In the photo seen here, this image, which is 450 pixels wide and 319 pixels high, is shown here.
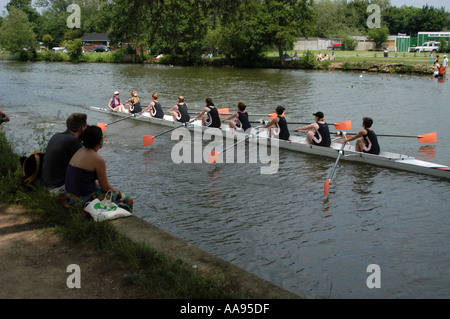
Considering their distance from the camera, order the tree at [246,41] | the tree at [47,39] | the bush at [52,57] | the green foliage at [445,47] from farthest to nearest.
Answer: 1. the tree at [47,39]
2. the bush at [52,57]
3. the green foliage at [445,47]
4. the tree at [246,41]

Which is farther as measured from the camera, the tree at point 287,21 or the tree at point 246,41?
the tree at point 246,41

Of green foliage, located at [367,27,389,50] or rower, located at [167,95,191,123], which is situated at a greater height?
green foliage, located at [367,27,389,50]

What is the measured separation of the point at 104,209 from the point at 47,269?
53.1 inches

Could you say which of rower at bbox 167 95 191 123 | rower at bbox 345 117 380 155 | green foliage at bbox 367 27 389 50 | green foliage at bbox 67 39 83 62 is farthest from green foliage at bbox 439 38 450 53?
green foliage at bbox 67 39 83 62

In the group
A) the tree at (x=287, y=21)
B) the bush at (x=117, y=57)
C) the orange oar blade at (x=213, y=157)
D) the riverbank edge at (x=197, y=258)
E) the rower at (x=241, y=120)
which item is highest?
the tree at (x=287, y=21)

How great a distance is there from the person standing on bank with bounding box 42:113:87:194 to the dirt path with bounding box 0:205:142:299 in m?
0.82

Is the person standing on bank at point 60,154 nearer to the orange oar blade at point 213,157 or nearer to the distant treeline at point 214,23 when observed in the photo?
the distant treeline at point 214,23

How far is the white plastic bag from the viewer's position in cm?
558

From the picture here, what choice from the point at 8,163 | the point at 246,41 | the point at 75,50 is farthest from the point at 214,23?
the point at 75,50

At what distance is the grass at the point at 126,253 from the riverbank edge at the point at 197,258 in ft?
0.41

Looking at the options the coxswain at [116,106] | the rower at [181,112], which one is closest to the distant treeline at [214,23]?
the rower at [181,112]

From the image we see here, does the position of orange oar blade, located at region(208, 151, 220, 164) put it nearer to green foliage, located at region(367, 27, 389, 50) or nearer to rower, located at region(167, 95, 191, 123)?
rower, located at region(167, 95, 191, 123)

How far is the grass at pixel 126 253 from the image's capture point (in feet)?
13.1
